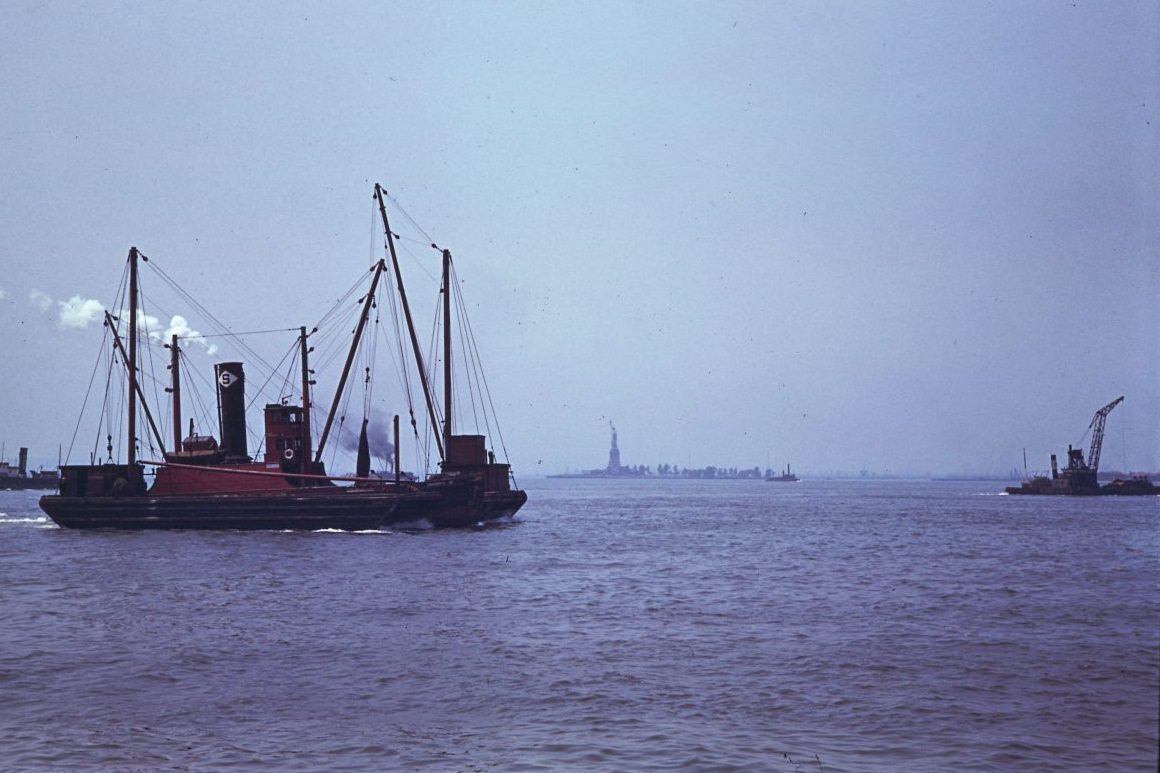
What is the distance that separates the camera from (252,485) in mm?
57094

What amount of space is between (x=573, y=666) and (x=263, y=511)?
40519mm

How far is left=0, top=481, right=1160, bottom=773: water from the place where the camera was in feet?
43.9

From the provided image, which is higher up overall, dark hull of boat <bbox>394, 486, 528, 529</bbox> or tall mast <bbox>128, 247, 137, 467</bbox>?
tall mast <bbox>128, 247, 137, 467</bbox>

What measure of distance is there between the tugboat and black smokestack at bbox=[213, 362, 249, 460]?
0.06 m

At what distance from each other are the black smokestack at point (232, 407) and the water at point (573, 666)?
20.9 metres

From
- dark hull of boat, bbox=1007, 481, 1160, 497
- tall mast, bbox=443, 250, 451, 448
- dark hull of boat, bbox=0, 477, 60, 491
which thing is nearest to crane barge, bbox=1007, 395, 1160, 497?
dark hull of boat, bbox=1007, 481, 1160, 497

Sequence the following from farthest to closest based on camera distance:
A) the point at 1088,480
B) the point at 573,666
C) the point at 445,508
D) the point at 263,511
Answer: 1. the point at 1088,480
2. the point at 445,508
3. the point at 263,511
4. the point at 573,666

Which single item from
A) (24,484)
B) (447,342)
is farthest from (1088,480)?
(24,484)

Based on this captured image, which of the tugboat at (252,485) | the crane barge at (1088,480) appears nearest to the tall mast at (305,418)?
the tugboat at (252,485)

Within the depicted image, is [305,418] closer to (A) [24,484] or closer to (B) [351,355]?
(B) [351,355]

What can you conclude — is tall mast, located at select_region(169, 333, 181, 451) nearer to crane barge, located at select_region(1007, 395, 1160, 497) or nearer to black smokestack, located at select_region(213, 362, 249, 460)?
black smokestack, located at select_region(213, 362, 249, 460)

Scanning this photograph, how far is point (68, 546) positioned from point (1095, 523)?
70988 millimetres

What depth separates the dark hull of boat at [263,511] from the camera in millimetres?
56031

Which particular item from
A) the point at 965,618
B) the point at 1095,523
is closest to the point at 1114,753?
the point at 965,618
